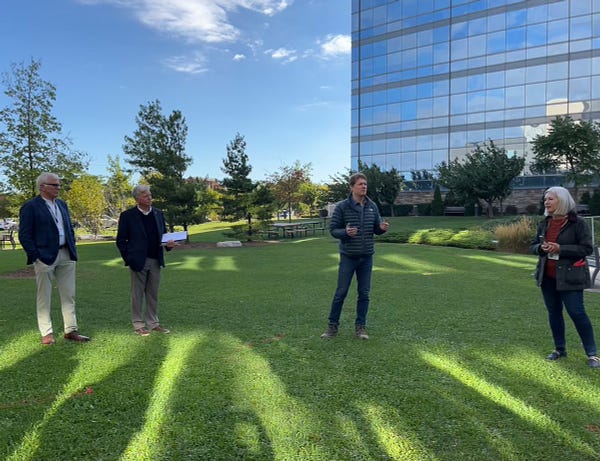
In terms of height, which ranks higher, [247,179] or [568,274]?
[247,179]

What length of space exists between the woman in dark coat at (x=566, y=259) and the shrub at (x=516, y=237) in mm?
10702

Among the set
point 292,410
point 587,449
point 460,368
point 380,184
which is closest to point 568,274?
point 460,368

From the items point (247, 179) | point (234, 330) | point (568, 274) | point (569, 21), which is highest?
point (569, 21)

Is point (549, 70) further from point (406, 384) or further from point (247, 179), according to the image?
point (406, 384)

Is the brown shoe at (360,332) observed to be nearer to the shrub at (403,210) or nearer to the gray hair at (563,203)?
the gray hair at (563,203)

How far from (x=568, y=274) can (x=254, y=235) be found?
17.5 metres

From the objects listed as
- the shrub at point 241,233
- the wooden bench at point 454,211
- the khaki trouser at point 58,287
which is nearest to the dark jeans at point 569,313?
the khaki trouser at point 58,287

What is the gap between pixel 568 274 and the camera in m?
3.94

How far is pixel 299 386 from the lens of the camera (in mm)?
3695

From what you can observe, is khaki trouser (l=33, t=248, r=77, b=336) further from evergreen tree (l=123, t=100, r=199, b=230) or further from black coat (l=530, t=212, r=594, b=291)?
evergreen tree (l=123, t=100, r=199, b=230)

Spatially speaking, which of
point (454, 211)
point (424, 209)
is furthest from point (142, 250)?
point (424, 209)

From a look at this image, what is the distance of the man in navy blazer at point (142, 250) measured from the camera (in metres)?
5.09

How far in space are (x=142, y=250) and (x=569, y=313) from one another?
4.58 metres

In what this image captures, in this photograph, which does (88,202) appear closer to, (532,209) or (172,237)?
(172,237)
